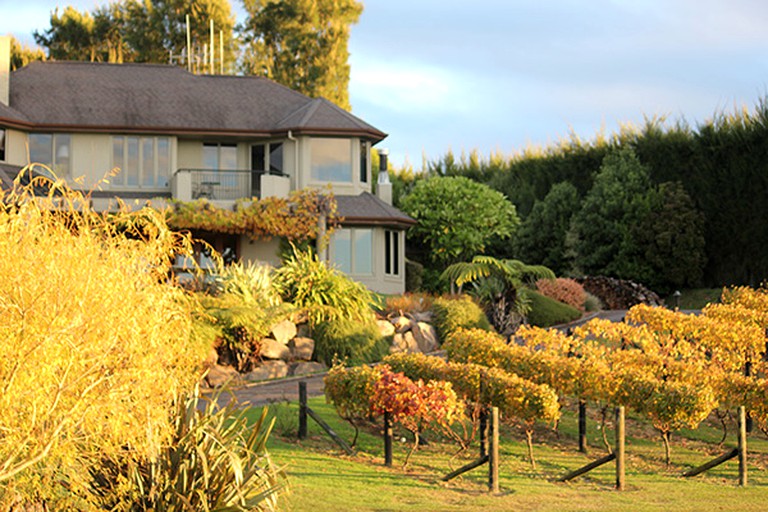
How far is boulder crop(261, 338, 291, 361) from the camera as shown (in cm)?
2111

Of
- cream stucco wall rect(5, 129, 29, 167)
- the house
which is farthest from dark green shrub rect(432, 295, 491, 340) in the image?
cream stucco wall rect(5, 129, 29, 167)

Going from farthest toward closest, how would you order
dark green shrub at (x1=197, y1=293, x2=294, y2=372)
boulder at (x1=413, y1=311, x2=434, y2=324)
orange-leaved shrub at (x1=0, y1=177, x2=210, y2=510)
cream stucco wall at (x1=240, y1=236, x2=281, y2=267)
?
cream stucco wall at (x1=240, y1=236, x2=281, y2=267)
boulder at (x1=413, y1=311, x2=434, y2=324)
dark green shrub at (x1=197, y1=293, x2=294, y2=372)
orange-leaved shrub at (x1=0, y1=177, x2=210, y2=510)

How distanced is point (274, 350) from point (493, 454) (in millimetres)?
9368

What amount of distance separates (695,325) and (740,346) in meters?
0.87

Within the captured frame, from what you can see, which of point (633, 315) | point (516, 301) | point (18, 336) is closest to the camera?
point (18, 336)

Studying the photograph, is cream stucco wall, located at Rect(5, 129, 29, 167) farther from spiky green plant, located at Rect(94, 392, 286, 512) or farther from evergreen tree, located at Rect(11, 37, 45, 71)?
spiky green plant, located at Rect(94, 392, 286, 512)

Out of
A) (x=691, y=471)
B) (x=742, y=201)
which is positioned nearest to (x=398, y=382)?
(x=691, y=471)

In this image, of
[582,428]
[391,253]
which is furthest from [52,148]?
[582,428]

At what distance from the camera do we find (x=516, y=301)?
84.9ft

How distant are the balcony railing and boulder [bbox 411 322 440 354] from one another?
29.9 ft

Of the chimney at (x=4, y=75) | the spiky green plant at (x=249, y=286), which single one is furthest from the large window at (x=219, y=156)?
the spiky green plant at (x=249, y=286)

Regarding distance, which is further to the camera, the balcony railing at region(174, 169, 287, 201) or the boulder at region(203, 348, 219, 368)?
the balcony railing at region(174, 169, 287, 201)

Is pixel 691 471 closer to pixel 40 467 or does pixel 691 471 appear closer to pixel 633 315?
pixel 633 315

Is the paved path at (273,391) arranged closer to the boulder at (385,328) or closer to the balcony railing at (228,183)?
the boulder at (385,328)
